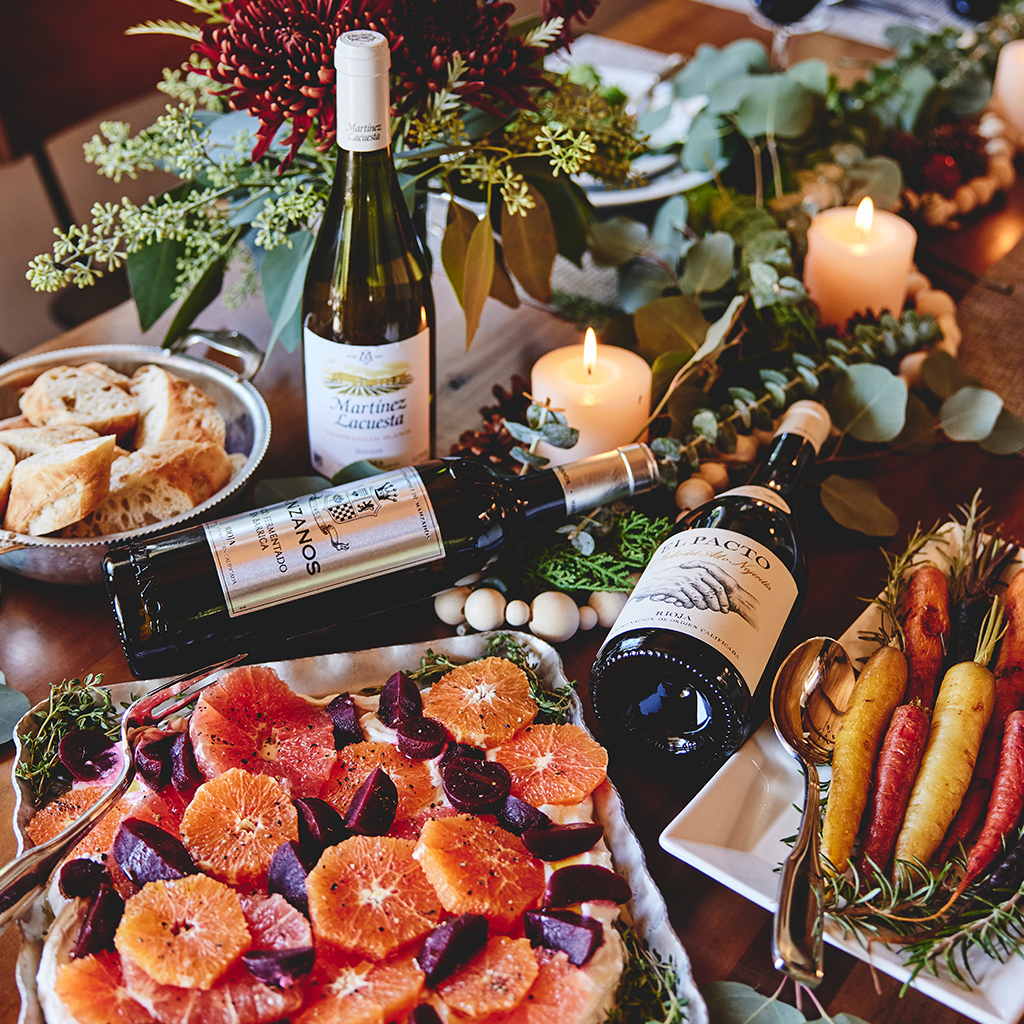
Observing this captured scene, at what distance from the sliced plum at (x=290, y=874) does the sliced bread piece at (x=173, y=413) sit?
1.36 feet

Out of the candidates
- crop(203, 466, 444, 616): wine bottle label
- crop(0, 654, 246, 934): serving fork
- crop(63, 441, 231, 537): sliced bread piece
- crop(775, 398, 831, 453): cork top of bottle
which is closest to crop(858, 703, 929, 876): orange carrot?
crop(775, 398, 831, 453): cork top of bottle

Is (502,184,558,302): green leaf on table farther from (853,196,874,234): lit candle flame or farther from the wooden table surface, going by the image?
(853,196,874,234): lit candle flame

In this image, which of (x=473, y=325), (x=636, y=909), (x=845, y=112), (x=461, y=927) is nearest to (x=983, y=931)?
(x=636, y=909)

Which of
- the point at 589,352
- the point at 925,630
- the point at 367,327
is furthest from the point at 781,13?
the point at 925,630

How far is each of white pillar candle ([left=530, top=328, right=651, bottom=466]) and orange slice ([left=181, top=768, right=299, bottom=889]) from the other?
0.42 m

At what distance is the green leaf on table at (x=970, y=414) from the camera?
1.01m

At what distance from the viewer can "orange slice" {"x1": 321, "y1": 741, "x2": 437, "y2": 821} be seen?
0.63 metres

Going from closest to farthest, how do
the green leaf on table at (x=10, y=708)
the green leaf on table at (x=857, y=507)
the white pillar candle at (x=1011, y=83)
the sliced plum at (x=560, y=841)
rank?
1. the sliced plum at (x=560, y=841)
2. the green leaf on table at (x=10, y=708)
3. the green leaf on table at (x=857, y=507)
4. the white pillar candle at (x=1011, y=83)

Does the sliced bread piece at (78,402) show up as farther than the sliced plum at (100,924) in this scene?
Yes

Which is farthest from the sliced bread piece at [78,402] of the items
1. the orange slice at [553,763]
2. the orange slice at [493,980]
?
the orange slice at [493,980]

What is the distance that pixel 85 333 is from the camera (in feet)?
3.77

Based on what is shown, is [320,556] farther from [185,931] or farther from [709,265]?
[709,265]

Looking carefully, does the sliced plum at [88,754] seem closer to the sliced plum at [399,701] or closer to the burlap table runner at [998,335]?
the sliced plum at [399,701]

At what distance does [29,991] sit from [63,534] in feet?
1.25
